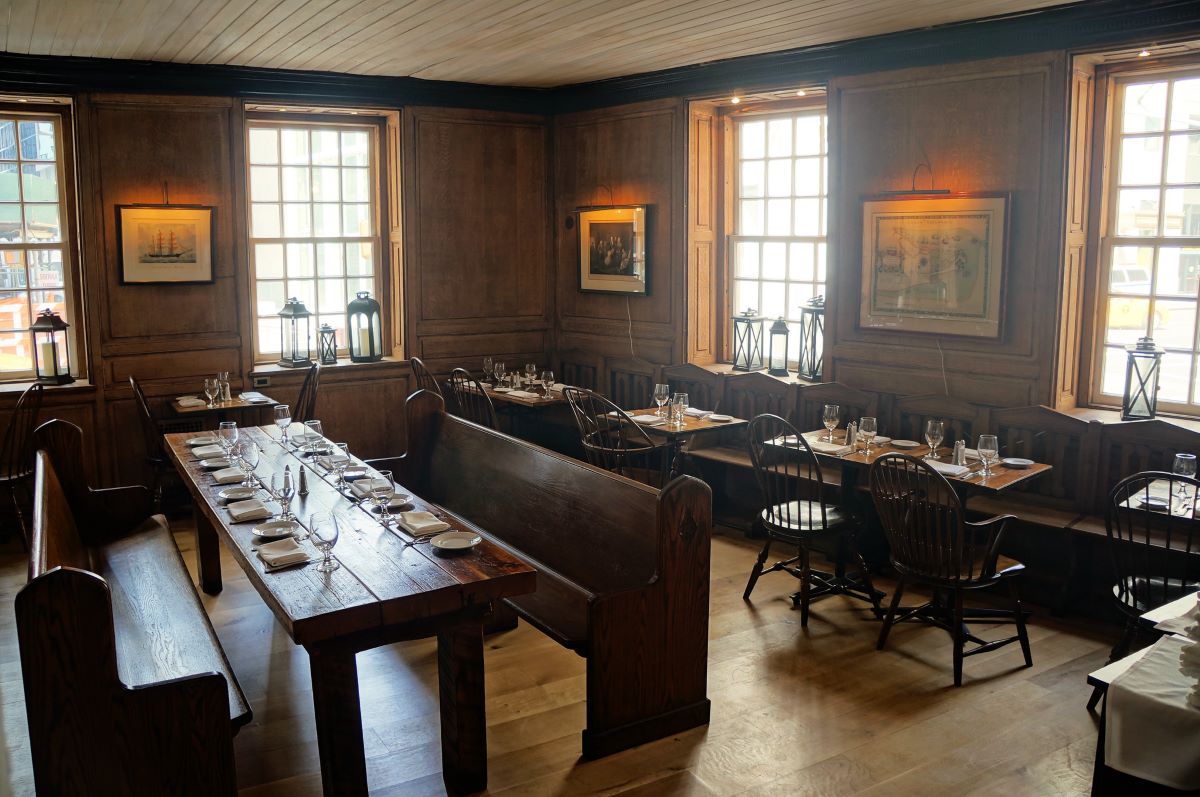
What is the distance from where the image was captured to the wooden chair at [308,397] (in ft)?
22.3

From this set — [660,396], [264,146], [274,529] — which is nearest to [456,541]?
[274,529]

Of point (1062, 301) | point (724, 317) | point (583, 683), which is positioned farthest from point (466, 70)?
point (583, 683)

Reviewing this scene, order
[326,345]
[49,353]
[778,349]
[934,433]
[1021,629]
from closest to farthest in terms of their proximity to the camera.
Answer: [1021,629]
[934,433]
[49,353]
[778,349]
[326,345]

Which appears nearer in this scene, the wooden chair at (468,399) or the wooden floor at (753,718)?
the wooden floor at (753,718)

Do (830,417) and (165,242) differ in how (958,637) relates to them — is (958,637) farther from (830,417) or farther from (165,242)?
(165,242)

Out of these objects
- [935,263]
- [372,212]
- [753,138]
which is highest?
[753,138]

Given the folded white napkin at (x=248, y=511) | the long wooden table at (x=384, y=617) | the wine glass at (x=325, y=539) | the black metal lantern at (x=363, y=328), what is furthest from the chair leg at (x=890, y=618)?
the black metal lantern at (x=363, y=328)

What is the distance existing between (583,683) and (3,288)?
501cm

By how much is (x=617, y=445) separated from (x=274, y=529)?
9.71 feet

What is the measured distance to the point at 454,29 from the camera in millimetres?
5605

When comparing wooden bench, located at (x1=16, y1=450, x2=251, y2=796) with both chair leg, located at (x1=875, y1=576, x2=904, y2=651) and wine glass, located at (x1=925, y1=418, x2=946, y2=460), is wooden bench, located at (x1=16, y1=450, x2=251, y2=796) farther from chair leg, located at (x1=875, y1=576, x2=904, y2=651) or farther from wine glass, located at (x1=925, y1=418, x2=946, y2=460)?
wine glass, located at (x1=925, y1=418, x2=946, y2=460)

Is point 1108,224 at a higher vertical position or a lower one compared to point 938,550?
higher

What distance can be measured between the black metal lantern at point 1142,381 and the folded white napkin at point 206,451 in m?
4.40

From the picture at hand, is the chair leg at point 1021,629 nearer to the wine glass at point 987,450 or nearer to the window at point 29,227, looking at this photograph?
the wine glass at point 987,450
